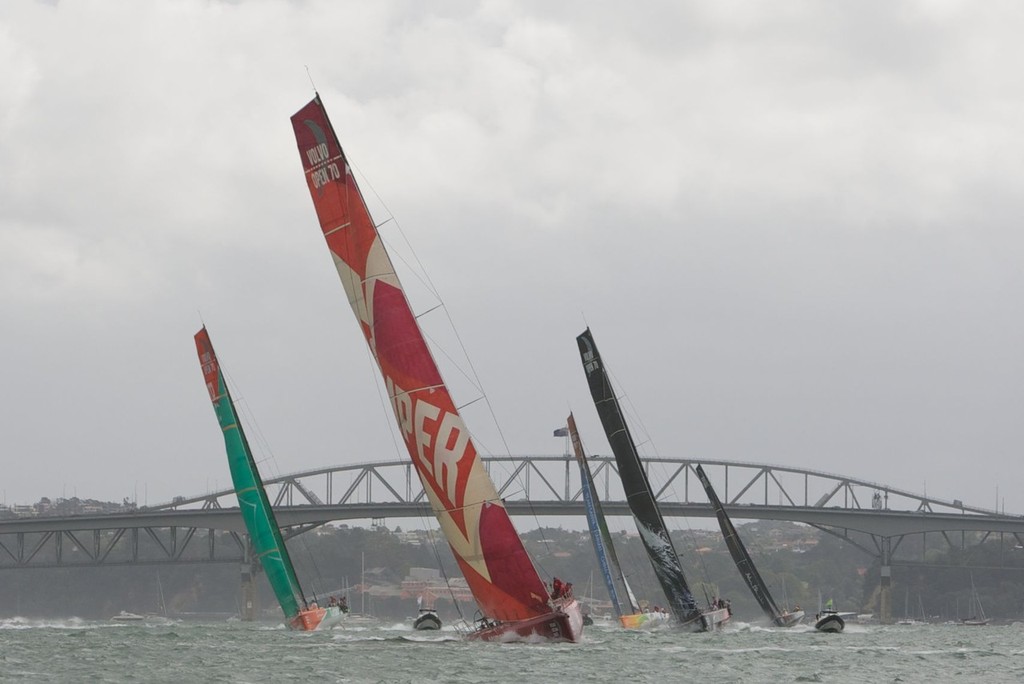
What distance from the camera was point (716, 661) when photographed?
37.7m

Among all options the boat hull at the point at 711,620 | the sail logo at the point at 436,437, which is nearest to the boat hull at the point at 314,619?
the boat hull at the point at 711,620

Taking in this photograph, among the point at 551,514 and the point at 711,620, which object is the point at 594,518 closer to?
the point at 711,620

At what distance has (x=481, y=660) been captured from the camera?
34.8m

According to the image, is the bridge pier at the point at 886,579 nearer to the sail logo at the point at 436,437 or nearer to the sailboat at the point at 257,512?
the sailboat at the point at 257,512

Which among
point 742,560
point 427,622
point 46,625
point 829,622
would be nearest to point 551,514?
point 46,625

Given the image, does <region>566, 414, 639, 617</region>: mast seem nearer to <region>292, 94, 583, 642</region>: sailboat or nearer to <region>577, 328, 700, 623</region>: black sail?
<region>577, 328, 700, 623</region>: black sail

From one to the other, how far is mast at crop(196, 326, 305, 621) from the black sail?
39.3ft

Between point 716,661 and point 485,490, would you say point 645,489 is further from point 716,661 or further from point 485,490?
point 485,490

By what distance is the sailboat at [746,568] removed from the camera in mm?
63938

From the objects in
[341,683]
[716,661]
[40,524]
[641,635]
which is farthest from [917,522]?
[341,683]

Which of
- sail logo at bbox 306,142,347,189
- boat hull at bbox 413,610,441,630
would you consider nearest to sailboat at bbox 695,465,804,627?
boat hull at bbox 413,610,441,630

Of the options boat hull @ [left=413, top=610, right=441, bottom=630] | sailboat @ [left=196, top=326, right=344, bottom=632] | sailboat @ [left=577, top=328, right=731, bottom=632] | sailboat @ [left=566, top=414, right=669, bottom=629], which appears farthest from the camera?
sailboat @ [left=566, top=414, right=669, bottom=629]

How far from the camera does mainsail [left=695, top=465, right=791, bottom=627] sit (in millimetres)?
63906

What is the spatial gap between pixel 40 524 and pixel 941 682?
96615mm
